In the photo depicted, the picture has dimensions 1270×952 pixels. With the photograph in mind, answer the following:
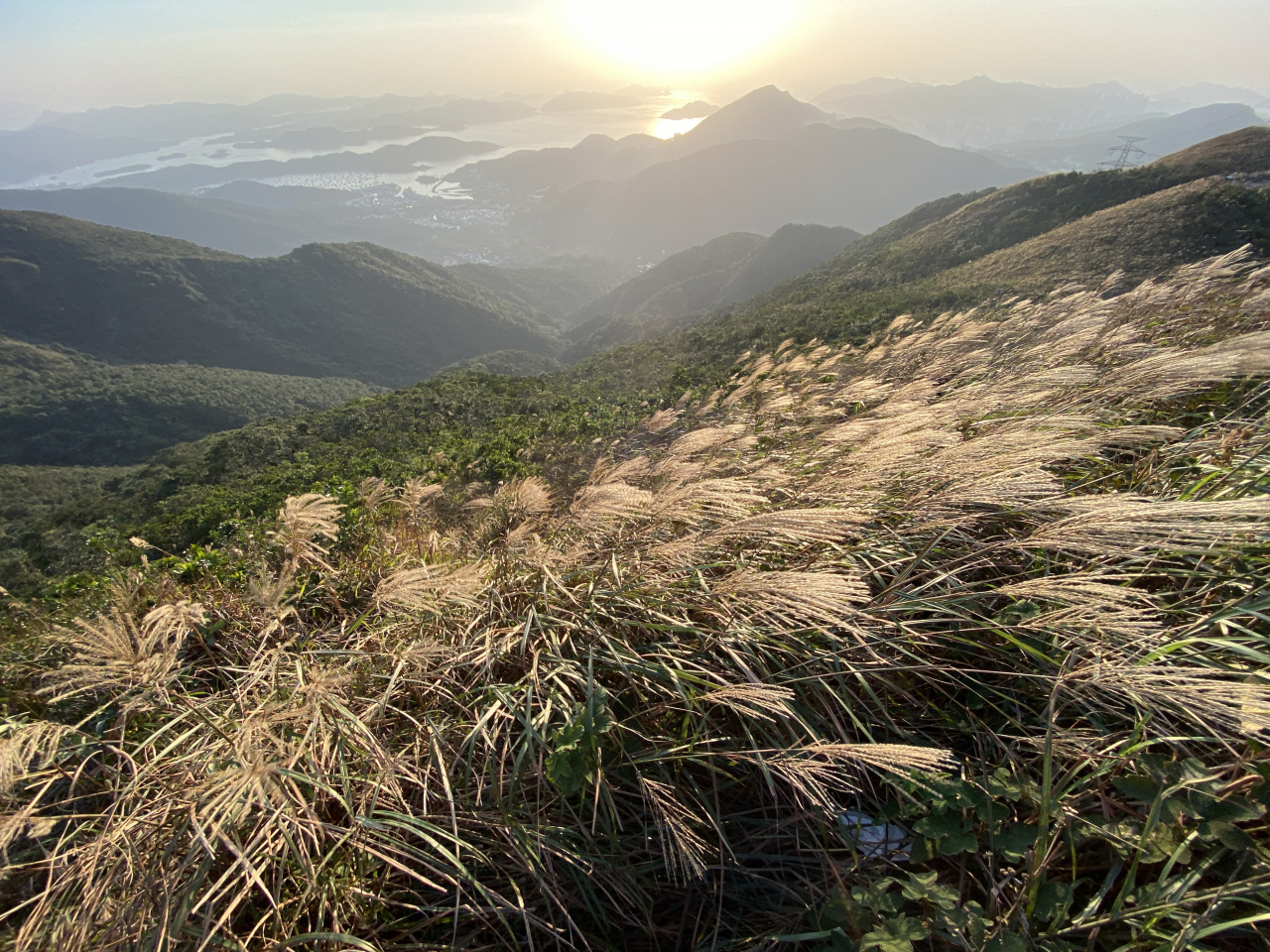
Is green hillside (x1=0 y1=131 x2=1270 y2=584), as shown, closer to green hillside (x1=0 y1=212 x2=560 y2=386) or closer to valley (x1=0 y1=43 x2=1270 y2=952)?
valley (x1=0 y1=43 x2=1270 y2=952)

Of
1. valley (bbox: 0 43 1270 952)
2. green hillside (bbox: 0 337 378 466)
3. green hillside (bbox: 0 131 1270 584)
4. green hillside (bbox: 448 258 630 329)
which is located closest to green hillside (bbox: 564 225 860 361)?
green hillside (bbox: 448 258 630 329)

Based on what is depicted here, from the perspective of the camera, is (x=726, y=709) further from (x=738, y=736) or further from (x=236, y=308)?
(x=236, y=308)

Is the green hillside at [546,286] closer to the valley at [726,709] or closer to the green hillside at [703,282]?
the green hillside at [703,282]

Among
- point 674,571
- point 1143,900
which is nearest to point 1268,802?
point 1143,900

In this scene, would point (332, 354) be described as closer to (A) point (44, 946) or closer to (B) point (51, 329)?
(B) point (51, 329)

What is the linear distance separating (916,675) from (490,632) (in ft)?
4.67

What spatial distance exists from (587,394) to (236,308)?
12578cm

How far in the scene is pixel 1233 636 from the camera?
1333 millimetres

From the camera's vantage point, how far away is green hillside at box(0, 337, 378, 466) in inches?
2488

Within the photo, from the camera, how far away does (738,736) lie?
1.58 m

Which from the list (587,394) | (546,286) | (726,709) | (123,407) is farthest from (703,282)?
(726,709)

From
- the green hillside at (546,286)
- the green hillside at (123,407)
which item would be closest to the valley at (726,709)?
the green hillside at (123,407)

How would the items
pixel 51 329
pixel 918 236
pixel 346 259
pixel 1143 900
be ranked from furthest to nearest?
pixel 346 259 < pixel 51 329 < pixel 918 236 < pixel 1143 900

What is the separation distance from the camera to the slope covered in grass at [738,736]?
1184 mm
